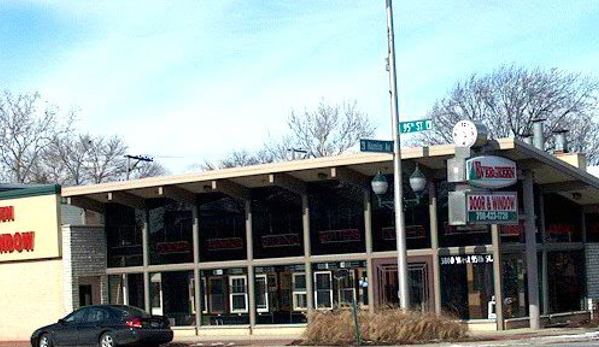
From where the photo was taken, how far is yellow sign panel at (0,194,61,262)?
3450 centimetres

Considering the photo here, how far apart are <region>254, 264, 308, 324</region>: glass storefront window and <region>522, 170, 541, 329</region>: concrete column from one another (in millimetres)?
6741

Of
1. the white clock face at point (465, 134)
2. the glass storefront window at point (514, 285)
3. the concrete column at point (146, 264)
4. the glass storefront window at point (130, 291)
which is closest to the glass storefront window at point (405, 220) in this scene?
the glass storefront window at point (514, 285)

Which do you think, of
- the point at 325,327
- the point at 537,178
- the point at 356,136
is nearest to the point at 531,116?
the point at 356,136

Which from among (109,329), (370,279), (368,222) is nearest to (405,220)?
(368,222)

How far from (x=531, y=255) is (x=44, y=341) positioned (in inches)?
537

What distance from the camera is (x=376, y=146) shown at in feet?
83.2

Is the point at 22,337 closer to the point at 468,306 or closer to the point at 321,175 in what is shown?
the point at 321,175

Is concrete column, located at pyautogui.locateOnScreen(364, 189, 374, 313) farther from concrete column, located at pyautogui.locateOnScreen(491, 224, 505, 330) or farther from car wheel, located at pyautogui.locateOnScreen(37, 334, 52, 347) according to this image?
car wheel, located at pyautogui.locateOnScreen(37, 334, 52, 347)

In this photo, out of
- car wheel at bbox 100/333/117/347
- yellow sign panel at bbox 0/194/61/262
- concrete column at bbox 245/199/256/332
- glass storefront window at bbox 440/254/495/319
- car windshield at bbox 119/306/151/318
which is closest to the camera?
car wheel at bbox 100/333/117/347

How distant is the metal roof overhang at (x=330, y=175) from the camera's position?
2748 centimetres

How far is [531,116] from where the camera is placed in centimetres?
6366

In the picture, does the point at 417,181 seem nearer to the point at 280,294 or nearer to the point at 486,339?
the point at 486,339

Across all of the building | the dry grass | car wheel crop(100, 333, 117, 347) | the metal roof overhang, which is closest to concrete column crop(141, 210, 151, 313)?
the building

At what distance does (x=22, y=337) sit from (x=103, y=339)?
394 inches
